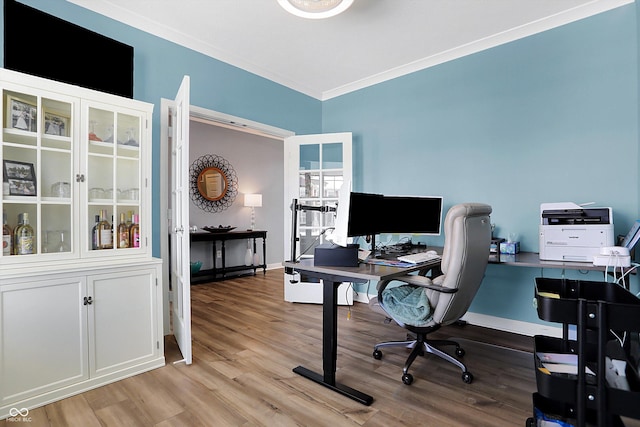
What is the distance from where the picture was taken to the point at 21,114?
6.45 feet

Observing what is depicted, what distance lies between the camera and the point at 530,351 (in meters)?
2.59

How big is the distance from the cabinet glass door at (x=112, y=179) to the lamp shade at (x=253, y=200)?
354 cm

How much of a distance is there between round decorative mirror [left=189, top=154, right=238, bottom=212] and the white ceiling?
8.01 feet

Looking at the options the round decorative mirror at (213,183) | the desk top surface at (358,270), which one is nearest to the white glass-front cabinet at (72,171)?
the desk top surface at (358,270)

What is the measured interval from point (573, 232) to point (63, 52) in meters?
3.94

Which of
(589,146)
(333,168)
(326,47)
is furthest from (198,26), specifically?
(589,146)

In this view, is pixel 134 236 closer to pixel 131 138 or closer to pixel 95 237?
pixel 95 237

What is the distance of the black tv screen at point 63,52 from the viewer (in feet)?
7.25

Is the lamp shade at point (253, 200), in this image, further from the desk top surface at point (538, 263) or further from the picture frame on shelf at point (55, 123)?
the desk top surface at point (538, 263)

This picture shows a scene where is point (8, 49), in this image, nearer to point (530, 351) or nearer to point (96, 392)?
point (96, 392)

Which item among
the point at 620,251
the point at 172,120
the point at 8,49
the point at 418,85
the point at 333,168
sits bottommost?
the point at 620,251

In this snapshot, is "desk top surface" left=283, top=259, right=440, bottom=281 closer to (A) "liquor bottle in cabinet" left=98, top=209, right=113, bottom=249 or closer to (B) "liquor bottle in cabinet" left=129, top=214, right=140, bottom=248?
(B) "liquor bottle in cabinet" left=129, top=214, right=140, bottom=248

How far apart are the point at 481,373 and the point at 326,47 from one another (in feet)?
10.2

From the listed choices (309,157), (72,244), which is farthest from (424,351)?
(309,157)
